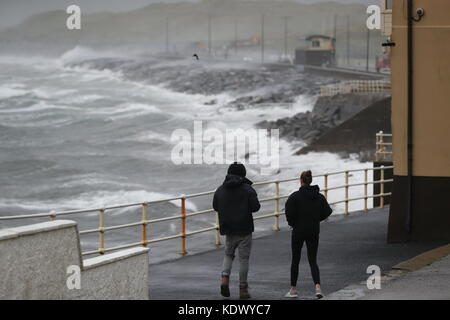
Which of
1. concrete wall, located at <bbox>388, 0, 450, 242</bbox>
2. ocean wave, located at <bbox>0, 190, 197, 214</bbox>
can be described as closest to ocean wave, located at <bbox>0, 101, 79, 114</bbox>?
ocean wave, located at <bbox>0, 190, 197, 214</bbox>

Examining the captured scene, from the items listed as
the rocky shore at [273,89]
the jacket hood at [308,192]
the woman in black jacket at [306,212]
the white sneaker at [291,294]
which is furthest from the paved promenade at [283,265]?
Answer: the rocky shore at [273,89]

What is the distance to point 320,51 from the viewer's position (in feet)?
448

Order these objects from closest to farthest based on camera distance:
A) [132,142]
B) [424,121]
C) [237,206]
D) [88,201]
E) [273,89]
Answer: [237,206], [424,121], [88,201], [132,142], [273,89]

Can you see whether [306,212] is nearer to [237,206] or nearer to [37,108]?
[237,206]

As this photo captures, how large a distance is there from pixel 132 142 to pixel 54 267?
2744 inches

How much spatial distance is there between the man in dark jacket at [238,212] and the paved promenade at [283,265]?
34 cm

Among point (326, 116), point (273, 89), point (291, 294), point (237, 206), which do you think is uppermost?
point (273, 89)

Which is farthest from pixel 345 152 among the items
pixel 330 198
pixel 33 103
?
pixel 33 103

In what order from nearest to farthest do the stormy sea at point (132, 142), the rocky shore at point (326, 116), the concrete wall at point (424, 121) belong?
the concrete wall at point (424, 121) → the stormy sea at point (132, 142) → the rocky shore at point (326, 116)

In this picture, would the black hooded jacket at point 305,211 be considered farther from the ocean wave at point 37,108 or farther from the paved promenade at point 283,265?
the ocean wave at point 37,108

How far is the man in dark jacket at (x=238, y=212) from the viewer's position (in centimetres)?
1072

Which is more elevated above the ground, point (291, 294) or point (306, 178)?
point (306, 178)

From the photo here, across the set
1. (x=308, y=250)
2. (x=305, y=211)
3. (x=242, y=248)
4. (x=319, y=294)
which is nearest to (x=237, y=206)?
(x=242, y=248)

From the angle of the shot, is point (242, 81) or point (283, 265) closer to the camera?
point (283, 265)
